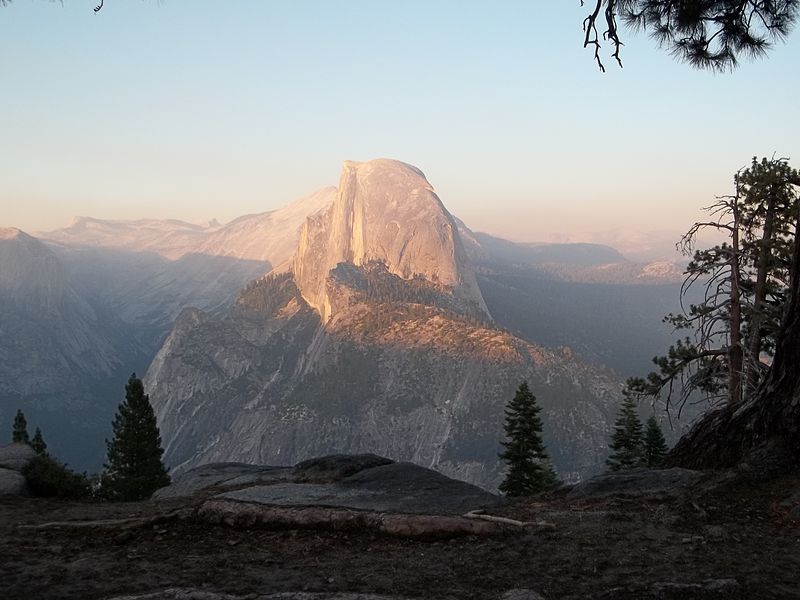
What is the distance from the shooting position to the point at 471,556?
8258 millimetres

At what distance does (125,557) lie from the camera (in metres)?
8.44

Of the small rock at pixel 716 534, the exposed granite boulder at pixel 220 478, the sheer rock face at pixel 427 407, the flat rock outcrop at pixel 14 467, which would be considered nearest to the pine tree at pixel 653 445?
the exposed granite boulder at pixel 220 478

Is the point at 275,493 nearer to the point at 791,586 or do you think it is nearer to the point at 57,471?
the point at 57,471

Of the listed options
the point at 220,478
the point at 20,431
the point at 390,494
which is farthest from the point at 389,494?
the point at 20,431

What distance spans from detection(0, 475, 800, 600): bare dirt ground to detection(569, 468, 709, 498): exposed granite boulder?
2.07ft

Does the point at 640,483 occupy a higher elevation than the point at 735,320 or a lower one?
lower

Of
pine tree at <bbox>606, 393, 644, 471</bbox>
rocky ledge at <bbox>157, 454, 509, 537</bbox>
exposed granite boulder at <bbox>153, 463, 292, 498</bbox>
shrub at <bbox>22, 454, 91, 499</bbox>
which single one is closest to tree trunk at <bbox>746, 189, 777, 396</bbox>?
rocky ledge at <bbox>157, 454, 509, 537</bbox>

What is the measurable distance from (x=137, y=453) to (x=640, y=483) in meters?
39.3

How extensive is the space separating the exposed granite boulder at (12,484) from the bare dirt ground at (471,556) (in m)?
3.59

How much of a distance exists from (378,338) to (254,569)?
623 feet

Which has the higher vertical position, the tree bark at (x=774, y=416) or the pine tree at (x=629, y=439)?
the tree bark at (x=774, y=416)

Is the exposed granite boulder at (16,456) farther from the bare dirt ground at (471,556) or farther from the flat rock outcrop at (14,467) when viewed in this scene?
the bare dirt ground at (471,556)

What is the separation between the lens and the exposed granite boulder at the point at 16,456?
15.6 meters

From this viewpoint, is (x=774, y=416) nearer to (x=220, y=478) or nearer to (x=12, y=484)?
(x=12, y=484)
